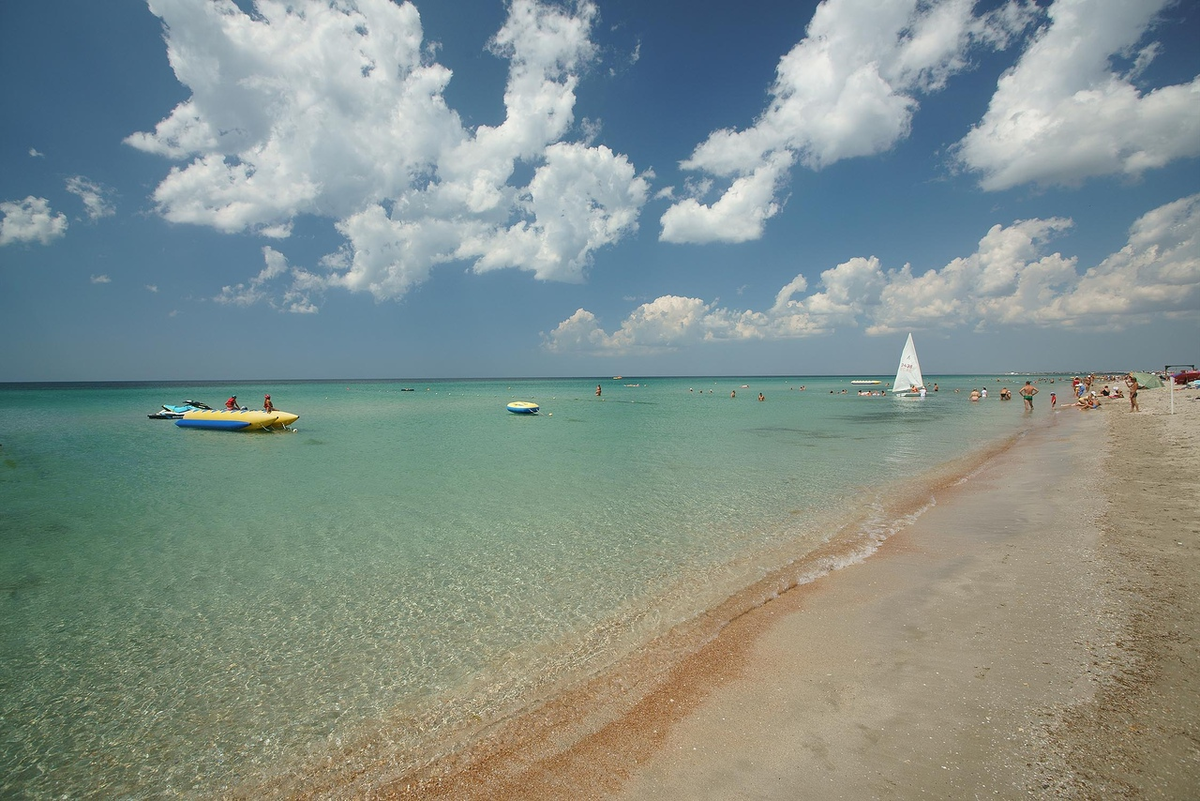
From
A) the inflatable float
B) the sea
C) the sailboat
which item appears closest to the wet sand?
the sea

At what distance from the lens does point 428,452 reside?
24.6 meters

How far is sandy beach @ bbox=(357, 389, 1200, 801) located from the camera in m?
3.85

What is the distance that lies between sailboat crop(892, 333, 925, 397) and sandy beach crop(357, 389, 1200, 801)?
199ft

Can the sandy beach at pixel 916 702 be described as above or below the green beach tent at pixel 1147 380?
below

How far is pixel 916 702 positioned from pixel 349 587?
27.6ft

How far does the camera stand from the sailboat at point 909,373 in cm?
6152

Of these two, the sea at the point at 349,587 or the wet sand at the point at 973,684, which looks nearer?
the wet sand at the point at 973,684

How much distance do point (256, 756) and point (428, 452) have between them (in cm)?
2065

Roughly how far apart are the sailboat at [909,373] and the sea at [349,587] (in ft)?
155

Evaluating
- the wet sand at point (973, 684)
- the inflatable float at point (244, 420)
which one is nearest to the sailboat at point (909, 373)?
the wet sand at point (973, 684)

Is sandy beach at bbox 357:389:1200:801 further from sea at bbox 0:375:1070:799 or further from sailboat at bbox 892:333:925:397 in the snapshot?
sailboat at bbox 892:333:925:397

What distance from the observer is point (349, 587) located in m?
8.55

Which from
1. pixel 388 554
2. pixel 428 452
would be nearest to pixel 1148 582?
pixel 388 554

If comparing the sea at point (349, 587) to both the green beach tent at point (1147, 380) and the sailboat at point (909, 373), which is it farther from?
the green beach tent at point (1147, 380)
